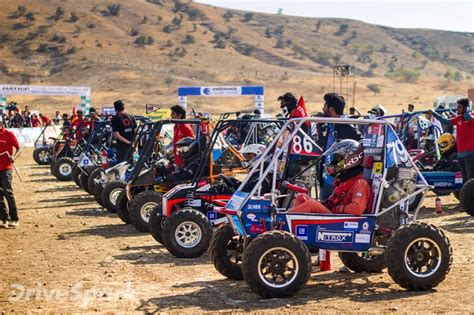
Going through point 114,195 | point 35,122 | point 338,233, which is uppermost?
point 35,122

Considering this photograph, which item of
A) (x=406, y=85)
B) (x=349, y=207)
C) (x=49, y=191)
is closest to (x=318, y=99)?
(x=406, y=85)

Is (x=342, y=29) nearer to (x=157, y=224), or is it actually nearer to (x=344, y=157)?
(x=157, y=224)

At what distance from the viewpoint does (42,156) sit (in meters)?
28.1

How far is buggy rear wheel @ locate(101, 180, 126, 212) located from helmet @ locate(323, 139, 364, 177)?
6664mm

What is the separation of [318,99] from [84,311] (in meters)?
66.7

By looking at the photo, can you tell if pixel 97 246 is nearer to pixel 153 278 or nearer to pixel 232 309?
pixel 153 278

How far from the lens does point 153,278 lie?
873 cm

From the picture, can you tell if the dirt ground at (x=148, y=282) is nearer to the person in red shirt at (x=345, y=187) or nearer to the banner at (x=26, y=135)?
the person in red shirt at (x=345, y=187)

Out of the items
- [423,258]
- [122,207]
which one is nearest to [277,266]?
[423,258]

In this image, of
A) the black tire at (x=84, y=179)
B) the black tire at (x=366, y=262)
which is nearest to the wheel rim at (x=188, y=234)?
the black tire at (x=366, y=262)

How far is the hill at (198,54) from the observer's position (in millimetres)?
76500

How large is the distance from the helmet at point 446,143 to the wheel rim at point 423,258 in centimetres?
736

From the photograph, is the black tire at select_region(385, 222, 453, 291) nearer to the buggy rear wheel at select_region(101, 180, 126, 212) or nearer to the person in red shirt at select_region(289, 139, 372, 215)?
the person in red shirt at select_region(289, 139, 372, 215)

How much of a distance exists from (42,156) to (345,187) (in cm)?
2153
